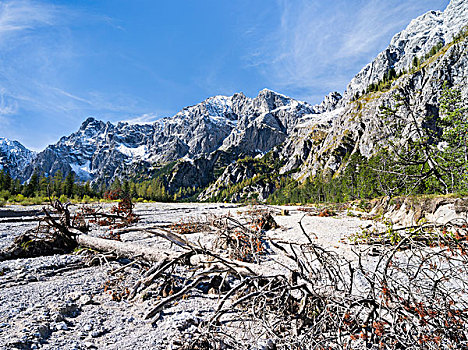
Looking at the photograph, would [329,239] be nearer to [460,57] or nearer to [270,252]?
[270,252]

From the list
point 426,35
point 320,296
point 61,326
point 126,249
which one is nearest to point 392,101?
point 320,296

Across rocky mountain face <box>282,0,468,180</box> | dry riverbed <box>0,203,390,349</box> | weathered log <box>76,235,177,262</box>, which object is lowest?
dry riverbed <box>0,203,390,349</box>

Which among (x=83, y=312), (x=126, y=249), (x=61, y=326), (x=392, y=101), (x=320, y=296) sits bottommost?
(x=83, y=312)

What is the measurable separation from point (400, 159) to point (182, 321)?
6161 millimetres

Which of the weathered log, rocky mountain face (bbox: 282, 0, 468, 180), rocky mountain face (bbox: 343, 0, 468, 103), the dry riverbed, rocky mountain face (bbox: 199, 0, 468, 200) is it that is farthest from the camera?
rocky mountain face (bbox: 343, 0, 468, 103)

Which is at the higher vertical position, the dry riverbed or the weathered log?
the weathered log

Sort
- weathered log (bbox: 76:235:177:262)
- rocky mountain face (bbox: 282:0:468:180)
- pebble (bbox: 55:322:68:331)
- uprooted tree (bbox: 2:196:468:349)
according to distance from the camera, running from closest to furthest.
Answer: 1. uprooted tree (bbox: 2:196:468:349)
2. pebble (bbox: 55:322:68:331)
3. weathered log (bbox: 76:235:177:262)
4. rocky mountain face (bbox: 282:0:468:180)

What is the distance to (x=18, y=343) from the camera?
9.08ft

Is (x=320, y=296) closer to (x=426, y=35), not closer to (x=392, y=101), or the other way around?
(x=392, y=101)

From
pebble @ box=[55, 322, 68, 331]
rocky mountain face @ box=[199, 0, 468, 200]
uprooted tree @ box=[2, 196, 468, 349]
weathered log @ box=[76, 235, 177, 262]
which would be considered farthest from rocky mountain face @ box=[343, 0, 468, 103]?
pebble @ box=[55, 322, 68, 331]

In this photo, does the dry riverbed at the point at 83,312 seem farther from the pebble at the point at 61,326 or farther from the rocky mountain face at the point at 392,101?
the rocky mountain face at the point at 392,101

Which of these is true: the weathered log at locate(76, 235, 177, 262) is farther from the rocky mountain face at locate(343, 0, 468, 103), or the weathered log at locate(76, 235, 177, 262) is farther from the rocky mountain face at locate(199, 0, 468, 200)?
the rocky mountain face at locate(343, 0, 468, 103)

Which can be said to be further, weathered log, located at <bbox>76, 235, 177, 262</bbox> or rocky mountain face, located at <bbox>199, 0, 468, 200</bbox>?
rocky mountain face, located at <bbox>199, 0, 468, 200</bbox>

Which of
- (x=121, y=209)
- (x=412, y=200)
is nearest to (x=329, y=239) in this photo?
(x=412, y=200)
